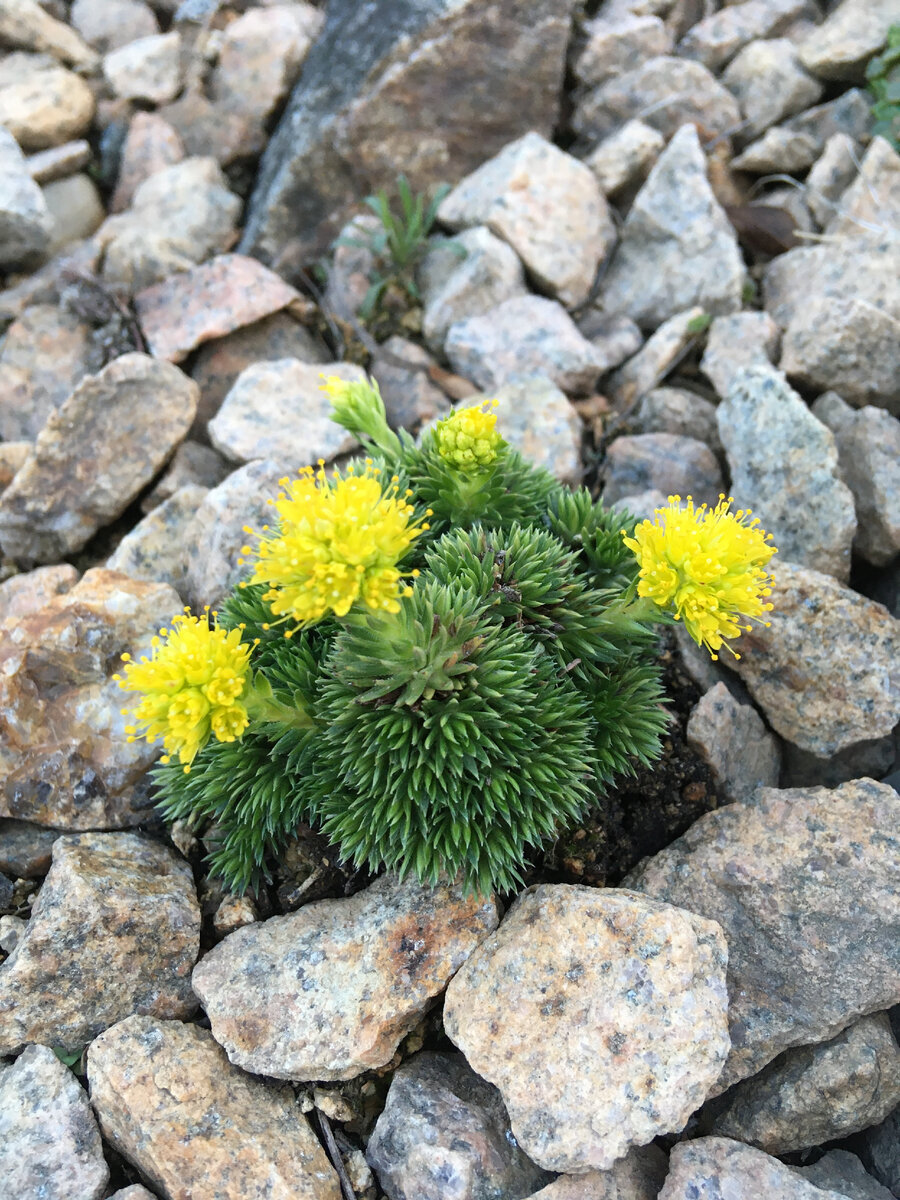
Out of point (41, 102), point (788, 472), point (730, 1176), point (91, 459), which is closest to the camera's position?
point (730, 1176)

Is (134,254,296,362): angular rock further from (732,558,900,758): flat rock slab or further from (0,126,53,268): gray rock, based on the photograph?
(732,558,900,758): flat rock slab

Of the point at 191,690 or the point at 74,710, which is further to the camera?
the point at 74,710

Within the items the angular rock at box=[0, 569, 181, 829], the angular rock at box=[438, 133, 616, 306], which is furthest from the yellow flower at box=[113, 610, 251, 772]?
the angular rock at box=[438, 133, 616, 306]

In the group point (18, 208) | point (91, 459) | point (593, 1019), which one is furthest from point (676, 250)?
point (593, 1019)

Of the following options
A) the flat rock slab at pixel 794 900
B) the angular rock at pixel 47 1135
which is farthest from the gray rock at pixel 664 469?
the angular rock at pixel 47 1135

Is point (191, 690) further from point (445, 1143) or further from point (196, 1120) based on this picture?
point (445, 1143)

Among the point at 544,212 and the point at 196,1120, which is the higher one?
the point at 544,212

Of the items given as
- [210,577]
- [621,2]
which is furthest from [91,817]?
[621,2]

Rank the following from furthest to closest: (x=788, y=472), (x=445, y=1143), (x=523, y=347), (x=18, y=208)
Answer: (x=18, y=208), (x=523, y=347), (x=788, y=472), (x=445, y=1143)
